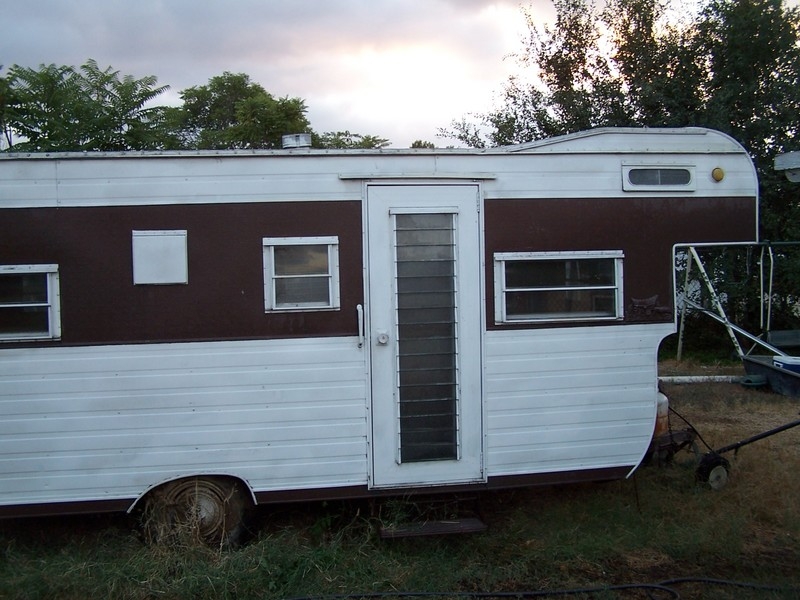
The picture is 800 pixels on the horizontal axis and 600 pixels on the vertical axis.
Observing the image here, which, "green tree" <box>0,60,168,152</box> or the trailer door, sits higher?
"green tree" <box>0,60,168,152</box>

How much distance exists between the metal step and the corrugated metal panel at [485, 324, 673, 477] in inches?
15.6

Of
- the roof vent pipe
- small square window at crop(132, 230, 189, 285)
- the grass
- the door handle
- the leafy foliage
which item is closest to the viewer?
the grass

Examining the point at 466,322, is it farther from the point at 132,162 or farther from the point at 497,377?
the point at 132,162

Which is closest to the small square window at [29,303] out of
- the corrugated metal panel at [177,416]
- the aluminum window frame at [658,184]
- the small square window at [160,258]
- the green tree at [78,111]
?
the corrugated metal panel at [177,416]

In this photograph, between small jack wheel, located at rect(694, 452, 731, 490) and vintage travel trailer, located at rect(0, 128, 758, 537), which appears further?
small jack wheel, located at rect(694, 452, 731, 490)

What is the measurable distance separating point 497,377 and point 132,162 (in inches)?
116

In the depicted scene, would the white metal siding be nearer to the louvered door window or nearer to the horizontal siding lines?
the louvered door window

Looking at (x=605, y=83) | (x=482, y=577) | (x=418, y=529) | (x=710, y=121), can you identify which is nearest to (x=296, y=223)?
(x=418, y=529)

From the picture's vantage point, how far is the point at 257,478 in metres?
5.00

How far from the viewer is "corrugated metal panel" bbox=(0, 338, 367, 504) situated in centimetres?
482

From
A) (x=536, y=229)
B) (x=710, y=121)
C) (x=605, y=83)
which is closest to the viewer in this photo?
(x=536, y=229)

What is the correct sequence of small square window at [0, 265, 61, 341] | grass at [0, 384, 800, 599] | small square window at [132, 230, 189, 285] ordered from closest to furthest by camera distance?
grass at [0, 384, 800, 599] → small square window at [0, 265, 61, 341] → small square window at [132, 230, 189, 285]

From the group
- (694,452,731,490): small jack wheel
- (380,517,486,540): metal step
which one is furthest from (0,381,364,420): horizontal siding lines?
(694,452,731,490): small jack wheel

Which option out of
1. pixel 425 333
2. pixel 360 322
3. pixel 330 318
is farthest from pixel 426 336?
pixel 330 318
